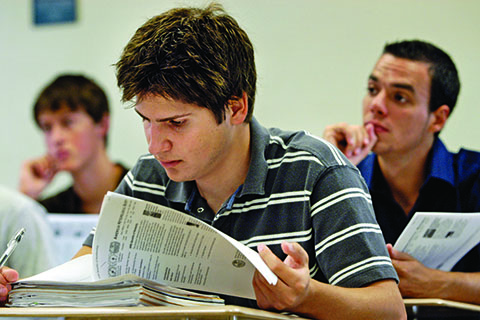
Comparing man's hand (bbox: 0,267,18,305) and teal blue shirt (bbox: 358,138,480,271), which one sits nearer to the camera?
man's hand (bbox: 0,267,18,305)

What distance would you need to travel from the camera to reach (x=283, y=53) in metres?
2.70

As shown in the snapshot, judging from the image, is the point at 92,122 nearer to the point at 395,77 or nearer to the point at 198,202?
the point at 395,77

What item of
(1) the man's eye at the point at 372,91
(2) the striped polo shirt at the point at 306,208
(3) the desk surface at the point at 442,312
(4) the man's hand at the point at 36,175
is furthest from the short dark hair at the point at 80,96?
(3) the desk surface at the point at 442,312

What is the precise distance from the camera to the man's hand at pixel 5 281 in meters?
1.00

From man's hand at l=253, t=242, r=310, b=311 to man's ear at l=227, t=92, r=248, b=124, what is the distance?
36 cm

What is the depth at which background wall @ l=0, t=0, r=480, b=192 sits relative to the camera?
247 cm

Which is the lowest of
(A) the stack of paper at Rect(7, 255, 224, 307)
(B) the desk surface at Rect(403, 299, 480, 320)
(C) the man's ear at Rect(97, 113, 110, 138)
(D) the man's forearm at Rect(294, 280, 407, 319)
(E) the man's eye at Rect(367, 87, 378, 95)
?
(B) the desk surface at Rect(403, 299, 480, 320)

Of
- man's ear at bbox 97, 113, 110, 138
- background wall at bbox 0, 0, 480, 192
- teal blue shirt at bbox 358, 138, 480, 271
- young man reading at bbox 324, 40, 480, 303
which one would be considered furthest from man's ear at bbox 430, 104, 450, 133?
man's ear at bbox 97, 113, 110, 138

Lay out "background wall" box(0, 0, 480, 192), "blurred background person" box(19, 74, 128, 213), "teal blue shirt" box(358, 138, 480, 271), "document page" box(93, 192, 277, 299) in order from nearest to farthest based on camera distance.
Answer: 1. "document page" box(93, 192, 277, 299)
2. "teal blue shirt" box(358, 138, 480, 271)
3. "background wall" box(0, 0, 480, 192)
4. "blurred background person" box(19, 74, 128, 213)

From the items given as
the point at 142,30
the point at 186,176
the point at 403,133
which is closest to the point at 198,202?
the point at 186,176

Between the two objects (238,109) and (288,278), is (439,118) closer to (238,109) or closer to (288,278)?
(238,109)

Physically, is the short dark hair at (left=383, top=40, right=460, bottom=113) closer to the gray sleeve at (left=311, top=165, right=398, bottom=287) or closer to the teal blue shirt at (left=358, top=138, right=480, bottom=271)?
the teal blue shirt at (left=358, top=138, right=480, bottom=271)

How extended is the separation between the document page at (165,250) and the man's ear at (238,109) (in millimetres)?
300

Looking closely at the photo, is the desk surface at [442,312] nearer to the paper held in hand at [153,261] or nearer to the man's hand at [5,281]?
the paper held in hand at [153,261]
